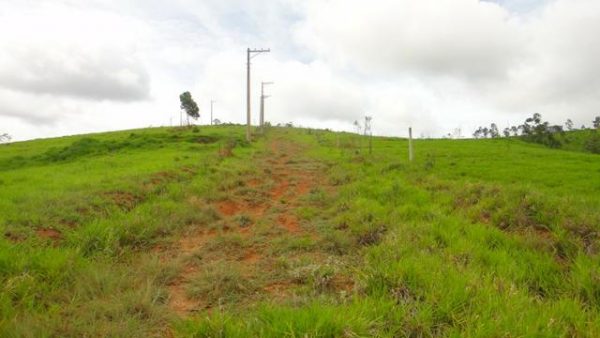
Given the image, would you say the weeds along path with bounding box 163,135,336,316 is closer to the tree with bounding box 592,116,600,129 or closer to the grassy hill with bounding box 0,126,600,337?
the grassy hill with bounding box 0,126,600,337

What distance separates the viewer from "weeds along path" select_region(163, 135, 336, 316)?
5266 millimetres

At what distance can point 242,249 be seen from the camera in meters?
7.34

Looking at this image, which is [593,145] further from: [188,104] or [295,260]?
[295,260]

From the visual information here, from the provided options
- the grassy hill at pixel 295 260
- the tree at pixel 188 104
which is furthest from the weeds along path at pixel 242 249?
the tree at pixel 188 104

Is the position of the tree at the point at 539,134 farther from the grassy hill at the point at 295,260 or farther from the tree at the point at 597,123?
the grassy hill at the point at 295,260

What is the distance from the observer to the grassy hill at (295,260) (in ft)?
13.6

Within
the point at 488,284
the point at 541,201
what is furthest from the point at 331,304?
the point at 541,201

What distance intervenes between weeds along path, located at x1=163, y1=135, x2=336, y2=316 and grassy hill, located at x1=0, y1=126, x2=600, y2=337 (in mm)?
32

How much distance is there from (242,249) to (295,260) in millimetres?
1329

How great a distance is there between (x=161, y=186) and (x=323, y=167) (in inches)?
323

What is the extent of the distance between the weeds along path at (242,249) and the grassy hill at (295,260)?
3 cm

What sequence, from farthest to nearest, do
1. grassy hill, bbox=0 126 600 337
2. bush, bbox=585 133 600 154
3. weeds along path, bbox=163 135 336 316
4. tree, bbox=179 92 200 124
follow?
1. tree, bbox=179 92 200 124
2. bush, bbox=585 133 600 154
3. weeds along path, bbox=163 135 336 316
4. grassy hill, bbox=0 126 600 337

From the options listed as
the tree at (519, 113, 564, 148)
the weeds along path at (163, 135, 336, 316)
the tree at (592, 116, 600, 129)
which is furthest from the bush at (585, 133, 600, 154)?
the weeds along path at (163, 135, 336, 316)

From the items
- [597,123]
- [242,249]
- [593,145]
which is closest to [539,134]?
[593,145]
